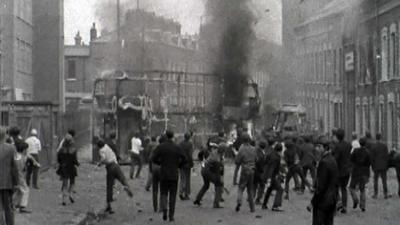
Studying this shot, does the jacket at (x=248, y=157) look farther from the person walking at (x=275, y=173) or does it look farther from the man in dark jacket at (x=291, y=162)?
the man in dark jacket at (x=291, y=162)

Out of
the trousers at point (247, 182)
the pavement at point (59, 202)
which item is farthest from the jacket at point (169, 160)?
the trousers at point (247, 182)

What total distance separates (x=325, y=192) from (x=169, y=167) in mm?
4426

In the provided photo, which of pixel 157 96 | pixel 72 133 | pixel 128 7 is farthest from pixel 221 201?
pixel 128 7

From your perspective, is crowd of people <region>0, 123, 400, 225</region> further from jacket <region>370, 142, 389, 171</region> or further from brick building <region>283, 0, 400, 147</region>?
brick building <region>283, 0, 400, 147</region>

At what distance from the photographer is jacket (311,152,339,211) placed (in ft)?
42.7

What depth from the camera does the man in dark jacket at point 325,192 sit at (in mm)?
A: 13023

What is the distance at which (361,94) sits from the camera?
45.3m

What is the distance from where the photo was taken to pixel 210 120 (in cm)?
4219

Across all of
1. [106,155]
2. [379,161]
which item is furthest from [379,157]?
[106,155]

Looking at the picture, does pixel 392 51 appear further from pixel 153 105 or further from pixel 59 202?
pixel 59 202

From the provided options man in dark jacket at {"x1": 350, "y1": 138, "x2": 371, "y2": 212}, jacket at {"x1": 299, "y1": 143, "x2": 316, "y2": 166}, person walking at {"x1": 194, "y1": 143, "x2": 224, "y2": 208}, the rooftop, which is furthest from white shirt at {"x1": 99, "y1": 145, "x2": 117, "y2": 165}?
the rooftop

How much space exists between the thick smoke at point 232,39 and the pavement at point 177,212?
19987 millimetres

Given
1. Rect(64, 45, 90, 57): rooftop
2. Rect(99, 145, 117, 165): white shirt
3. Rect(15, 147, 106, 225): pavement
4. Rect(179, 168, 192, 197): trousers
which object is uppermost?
Rect(64, 45, 90, 57): rooftop

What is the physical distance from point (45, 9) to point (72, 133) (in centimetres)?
3609
